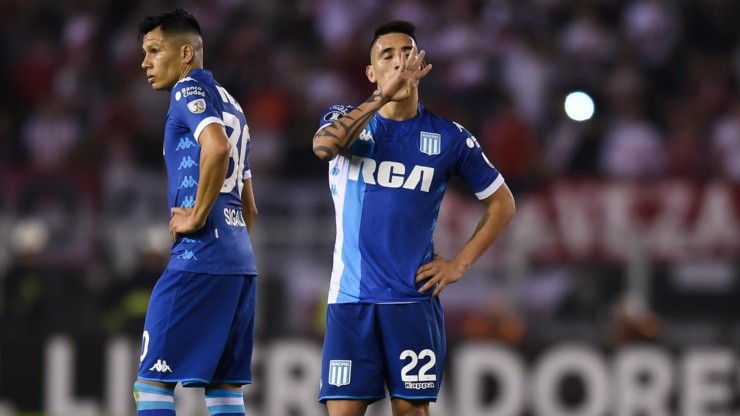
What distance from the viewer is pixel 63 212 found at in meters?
12.7

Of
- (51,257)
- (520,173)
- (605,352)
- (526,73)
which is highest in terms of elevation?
Result: (526,73)

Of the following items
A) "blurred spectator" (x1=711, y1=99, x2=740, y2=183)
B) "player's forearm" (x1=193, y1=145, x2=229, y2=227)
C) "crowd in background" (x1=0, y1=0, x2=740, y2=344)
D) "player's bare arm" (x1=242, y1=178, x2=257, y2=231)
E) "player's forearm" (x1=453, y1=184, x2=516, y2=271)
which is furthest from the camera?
"blurred spectator" (x1=711, y1=99, x2=740, y2=183)

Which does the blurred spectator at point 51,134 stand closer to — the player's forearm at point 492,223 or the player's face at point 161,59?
the player's face at point 161,59

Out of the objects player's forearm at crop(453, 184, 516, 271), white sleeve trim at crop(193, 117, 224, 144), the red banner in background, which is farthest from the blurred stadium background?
white sleeve trim at crop(193, 117, 224, 144)

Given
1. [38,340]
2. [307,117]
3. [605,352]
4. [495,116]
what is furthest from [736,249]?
[38,340]

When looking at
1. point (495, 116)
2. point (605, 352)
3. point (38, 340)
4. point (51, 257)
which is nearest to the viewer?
point (605, 352)

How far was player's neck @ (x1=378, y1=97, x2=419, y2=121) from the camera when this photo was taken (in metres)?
6.00

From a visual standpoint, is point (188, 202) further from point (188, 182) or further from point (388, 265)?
point (388, 265)

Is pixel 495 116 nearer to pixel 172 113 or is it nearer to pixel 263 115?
pixel 263 115

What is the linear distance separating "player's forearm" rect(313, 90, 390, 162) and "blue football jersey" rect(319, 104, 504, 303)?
147mm

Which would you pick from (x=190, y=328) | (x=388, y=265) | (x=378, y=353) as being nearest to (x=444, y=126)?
(x=388, y=265)

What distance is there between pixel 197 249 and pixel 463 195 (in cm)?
642

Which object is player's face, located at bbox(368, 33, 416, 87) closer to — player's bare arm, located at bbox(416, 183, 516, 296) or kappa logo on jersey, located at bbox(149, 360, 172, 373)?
player's bare arm, located at bbox(416, 183, 516, 296)

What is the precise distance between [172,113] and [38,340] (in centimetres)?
583
